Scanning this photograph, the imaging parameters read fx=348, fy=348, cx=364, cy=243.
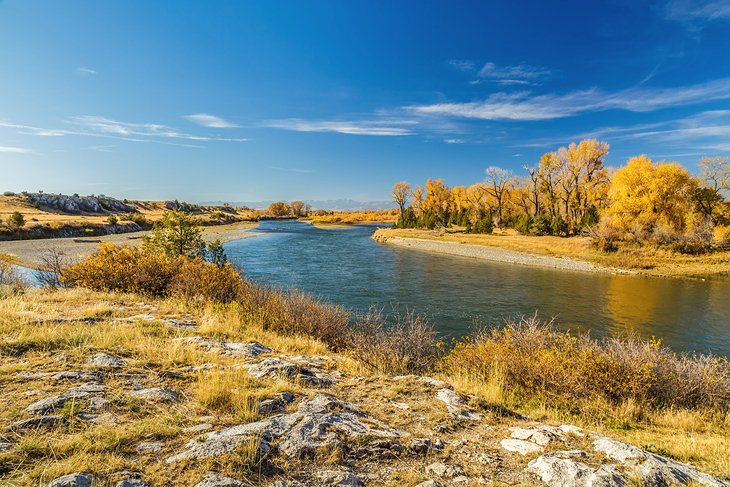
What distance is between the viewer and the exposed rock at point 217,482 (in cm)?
302

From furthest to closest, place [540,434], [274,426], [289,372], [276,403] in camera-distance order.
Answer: [289,372]
[276,403]
[540,434]
[274,426]

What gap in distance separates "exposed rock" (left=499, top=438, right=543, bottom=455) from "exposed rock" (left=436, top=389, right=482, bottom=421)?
0.71 m

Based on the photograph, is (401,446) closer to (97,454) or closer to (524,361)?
(97,454)

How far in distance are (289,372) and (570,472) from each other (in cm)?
435

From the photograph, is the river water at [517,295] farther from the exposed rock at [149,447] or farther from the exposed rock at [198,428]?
the exposed rock at [149,447]

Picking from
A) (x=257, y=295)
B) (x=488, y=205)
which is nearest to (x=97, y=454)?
(x=257, y=295)

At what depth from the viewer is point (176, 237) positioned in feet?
59.5

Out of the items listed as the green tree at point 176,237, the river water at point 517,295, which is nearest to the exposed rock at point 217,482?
the river water at point 517,295

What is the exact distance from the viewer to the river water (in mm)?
16828

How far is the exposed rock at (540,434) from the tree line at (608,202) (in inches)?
1562

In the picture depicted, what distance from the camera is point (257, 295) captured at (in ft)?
38.7

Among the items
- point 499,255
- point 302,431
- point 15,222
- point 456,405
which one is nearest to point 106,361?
point 302,431

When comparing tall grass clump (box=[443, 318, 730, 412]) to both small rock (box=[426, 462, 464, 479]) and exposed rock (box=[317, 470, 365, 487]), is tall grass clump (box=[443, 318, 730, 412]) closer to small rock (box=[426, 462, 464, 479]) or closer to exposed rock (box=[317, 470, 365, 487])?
small rock (box=[426, 462, 464, 479])

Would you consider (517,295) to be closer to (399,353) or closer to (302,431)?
(399,353)
